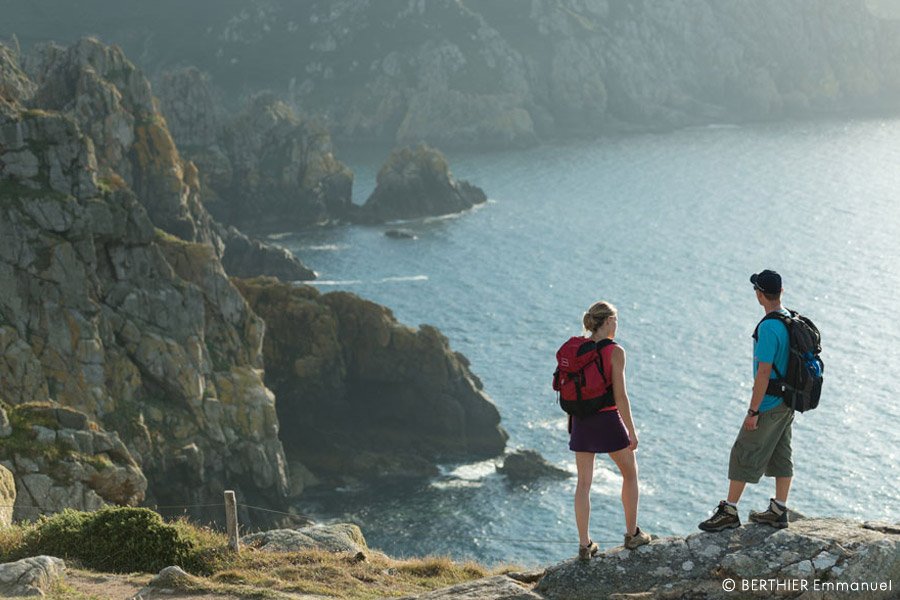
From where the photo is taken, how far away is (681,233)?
486 ft

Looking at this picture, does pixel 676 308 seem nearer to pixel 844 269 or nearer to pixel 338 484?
pixel 844 269

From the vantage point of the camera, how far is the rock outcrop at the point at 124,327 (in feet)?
187

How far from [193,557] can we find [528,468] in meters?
58.4

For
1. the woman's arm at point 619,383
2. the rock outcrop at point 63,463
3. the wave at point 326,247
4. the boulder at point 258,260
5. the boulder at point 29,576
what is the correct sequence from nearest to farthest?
the woman's arm at point 619,383
the boulder at point 29,576
the rock outcrop at point 63,463
the boulder at point 258,260
the wave at point 326,247

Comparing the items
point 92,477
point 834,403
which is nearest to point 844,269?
point 834,403

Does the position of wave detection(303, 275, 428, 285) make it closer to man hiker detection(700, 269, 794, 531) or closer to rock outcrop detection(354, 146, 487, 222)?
rock outcrop detection(354, 146, 487, 222)

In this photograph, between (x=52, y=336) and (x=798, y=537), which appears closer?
(x=798, y=537)

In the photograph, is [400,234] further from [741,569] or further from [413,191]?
[741,569]

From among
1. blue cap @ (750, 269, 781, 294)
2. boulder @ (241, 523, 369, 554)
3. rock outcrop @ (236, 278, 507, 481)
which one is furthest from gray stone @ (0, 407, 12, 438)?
rock outcrop @ (236, 278, 507, 481)

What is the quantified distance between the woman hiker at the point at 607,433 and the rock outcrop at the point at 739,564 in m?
0.43

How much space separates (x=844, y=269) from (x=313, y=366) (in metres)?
69.5

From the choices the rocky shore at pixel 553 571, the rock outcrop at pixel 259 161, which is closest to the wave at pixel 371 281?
the rock outcrop at pixel 259 161


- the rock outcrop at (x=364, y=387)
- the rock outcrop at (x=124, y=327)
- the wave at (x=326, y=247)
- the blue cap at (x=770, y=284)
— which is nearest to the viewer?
the blue cap at (x=770, y=284)

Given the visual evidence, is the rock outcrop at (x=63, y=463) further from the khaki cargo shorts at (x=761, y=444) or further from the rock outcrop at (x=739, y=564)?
the khaki cargo shorts at (x=761, y=444)
